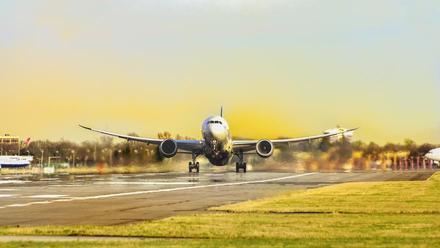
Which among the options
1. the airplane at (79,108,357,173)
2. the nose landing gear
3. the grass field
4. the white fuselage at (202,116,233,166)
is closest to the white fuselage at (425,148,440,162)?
the airplane at (79,108,357,173)

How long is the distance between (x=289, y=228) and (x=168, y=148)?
63.5 m

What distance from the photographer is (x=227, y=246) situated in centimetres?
1467

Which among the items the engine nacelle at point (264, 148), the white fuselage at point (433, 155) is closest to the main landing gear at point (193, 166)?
the engine nacelle at point (264, 148)

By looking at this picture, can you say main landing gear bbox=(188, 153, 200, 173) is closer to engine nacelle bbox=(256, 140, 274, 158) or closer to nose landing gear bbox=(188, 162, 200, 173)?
nose landing gear bbox=(188, 162, 200, 173)

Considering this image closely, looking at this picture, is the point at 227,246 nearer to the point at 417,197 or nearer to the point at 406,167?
the point at 417,197

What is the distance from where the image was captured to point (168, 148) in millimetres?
81188

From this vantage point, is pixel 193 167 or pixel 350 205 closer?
pixel 350 205

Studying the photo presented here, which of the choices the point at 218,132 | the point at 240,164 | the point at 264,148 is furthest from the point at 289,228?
the point at 240,164

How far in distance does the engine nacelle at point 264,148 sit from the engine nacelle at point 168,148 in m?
9.49

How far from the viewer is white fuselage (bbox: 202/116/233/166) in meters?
75.4

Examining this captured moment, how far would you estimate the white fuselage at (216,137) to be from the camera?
75.4 metres

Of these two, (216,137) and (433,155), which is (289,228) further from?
(433,155)

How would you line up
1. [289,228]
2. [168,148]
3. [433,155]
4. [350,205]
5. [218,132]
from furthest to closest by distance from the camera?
[433,155] < [168,148] < [218,132] < [350,205] < [289,228]

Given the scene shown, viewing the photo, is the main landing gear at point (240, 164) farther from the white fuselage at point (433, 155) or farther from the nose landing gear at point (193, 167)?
the white fuselage at point (433, 155)
